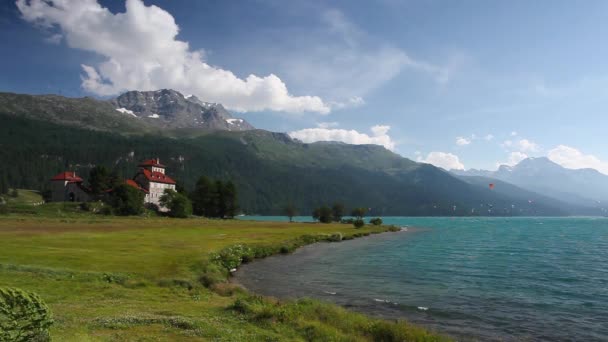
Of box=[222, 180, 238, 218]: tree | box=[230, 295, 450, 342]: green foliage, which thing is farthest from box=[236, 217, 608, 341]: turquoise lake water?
box=[222, 180, 238, 218]: tree

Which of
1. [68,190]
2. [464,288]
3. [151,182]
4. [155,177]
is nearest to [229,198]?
[155,177]

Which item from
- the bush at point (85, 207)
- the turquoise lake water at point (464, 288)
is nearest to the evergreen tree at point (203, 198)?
the bush at point (85, 207)

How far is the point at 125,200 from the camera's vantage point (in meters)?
130

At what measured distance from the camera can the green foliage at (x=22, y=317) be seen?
13.7m

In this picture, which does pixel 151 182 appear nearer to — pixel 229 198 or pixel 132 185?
pixel 132 185

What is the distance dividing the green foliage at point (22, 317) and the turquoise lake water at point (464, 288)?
24.4 m

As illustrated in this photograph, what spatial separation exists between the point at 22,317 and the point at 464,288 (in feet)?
138

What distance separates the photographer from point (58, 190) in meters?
150

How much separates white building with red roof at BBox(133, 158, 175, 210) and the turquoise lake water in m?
107

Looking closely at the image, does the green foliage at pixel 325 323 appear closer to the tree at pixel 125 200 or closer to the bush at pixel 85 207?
the tree at pixel 125 200

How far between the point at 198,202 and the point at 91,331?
152 meters

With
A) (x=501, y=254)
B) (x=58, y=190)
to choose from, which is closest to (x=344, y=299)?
(x=501, y=254)

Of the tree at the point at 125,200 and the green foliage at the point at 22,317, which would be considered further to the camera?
the tree at the point at 125,200

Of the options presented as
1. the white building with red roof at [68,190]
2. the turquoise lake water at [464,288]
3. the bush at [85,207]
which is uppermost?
the white building with red roof at [68,190]
